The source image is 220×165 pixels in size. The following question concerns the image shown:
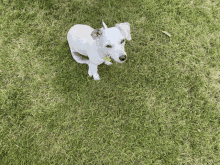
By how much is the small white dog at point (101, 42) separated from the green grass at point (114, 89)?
799mm

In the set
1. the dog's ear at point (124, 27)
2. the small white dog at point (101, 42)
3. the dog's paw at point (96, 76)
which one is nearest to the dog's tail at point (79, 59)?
the small white dog at point (101, 42)

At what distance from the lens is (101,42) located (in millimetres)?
1915

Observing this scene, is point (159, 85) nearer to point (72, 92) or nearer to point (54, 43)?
point (72, 92)

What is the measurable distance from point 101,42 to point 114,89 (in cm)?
144

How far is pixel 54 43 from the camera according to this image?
11.0 ft

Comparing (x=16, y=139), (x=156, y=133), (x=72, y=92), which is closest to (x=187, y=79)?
(x=156, y=133)

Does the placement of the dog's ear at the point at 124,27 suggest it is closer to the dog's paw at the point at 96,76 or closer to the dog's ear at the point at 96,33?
the dog's ear at the point at 96,33

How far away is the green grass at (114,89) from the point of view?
112 inches

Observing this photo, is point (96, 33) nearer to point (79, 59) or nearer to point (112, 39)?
point (112, 39)

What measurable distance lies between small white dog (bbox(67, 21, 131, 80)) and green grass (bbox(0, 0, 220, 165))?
799mm

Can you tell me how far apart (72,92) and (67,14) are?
6.68 ft

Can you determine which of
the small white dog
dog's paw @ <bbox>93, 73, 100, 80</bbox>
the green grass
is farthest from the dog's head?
the green grass

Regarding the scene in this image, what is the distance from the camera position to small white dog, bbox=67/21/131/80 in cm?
182

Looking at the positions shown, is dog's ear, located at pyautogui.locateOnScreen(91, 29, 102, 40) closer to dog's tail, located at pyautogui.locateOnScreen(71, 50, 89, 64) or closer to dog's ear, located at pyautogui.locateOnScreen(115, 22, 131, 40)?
dog's ear, located at pyautogui.locateOnScreen(115, 22, 131, 40)
